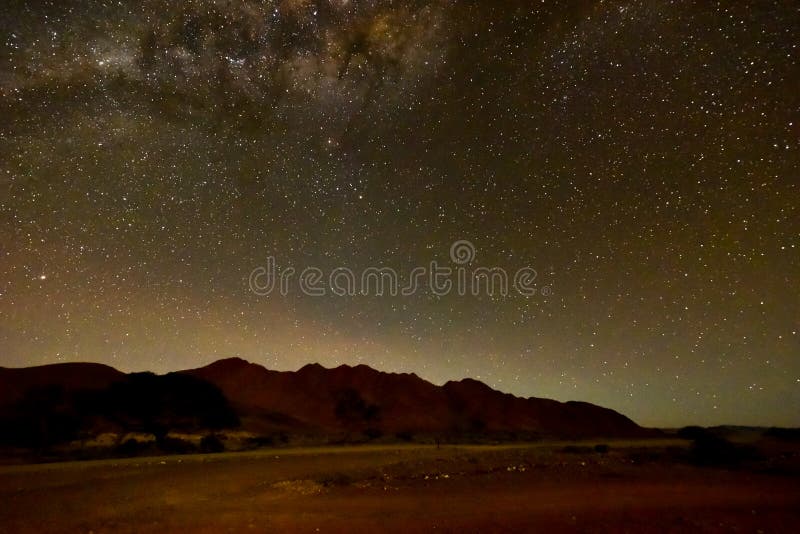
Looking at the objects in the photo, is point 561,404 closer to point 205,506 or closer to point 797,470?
point 797,470

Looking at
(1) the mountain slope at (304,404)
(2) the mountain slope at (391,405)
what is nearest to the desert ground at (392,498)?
(1) the mountain slope at (304,404)

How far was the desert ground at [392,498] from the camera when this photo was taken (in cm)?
1199

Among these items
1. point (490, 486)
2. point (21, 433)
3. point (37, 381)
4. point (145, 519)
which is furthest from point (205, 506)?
point (37, 381)

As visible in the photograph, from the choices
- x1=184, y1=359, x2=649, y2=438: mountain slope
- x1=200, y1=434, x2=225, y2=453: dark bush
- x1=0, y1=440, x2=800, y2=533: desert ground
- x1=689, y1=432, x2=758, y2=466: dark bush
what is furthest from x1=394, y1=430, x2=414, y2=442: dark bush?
x1=0, y1=440, x2=800, y2=533: desert ground

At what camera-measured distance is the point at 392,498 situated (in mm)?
15398

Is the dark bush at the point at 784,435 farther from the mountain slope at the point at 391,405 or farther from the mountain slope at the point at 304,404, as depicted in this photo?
the mountain slope at the point at 391,405

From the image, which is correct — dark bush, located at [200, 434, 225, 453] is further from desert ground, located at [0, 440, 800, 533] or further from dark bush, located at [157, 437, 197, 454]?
desert ground, located at [0, 440, 800, 533]

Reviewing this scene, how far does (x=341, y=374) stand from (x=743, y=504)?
307ft

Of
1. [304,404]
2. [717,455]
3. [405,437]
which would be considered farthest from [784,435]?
[304,404]

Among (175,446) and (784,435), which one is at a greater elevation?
(784,435)

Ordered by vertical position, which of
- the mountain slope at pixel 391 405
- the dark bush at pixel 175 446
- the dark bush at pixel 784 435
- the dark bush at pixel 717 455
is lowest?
the dark bush at pixel 175 446

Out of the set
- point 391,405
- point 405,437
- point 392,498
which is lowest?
point 392,498

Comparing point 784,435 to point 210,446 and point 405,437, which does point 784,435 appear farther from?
point 210,446

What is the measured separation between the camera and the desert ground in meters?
12.0
